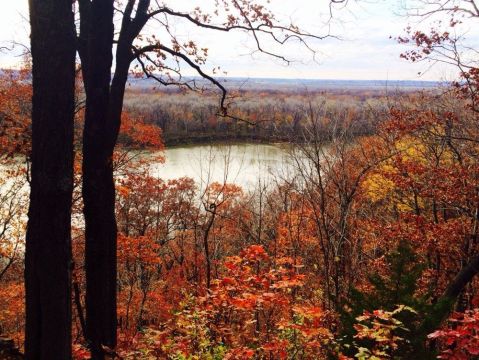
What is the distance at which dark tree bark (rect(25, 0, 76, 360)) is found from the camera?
8.98ft

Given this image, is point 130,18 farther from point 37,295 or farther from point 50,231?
point 37,295

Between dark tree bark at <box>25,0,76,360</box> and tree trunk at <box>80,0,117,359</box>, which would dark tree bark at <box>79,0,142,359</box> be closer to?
tree trunk at <box>80,0,117,359</box>

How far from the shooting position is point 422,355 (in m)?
3.46

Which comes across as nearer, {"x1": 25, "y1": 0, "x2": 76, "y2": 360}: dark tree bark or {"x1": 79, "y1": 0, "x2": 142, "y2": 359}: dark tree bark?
{"x1": 25, "y1": 0, "x2": 76, "y2": 360}: dark tree bark

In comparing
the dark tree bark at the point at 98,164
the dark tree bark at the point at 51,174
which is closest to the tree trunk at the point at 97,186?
the dark tree bark at the point at 98,164

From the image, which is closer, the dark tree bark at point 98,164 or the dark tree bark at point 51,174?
the dark tree bark at point 51,174

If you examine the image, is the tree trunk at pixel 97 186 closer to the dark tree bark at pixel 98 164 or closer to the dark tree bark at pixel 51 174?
the dark tree bark at pixel 98 164

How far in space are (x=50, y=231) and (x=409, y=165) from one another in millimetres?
11195

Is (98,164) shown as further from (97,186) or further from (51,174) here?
(51,174)

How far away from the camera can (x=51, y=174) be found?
275 cm

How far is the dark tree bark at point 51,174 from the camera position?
2.74 metres

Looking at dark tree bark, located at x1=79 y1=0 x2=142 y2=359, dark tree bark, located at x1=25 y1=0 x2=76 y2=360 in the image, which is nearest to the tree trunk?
dark tree bark, located at x1=79 y1=0 x2=142 y2=359

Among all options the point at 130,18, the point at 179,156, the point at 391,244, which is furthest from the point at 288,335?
the point at 179,156

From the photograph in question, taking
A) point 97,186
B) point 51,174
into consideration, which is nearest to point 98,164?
point 97,186
